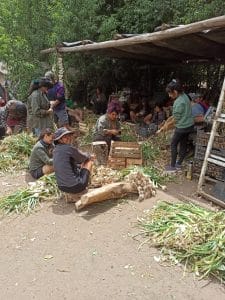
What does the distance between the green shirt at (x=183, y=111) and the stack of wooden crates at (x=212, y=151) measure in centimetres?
29

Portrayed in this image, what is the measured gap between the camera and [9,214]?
19.2ft

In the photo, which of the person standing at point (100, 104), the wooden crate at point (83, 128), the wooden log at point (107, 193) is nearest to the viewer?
the wooden log at point (107, 193)

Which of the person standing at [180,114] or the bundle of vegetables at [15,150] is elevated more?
the person standing at [180,114]

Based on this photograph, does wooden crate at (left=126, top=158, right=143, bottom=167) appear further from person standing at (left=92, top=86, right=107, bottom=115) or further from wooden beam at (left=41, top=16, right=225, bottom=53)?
person standing at (left=92, top=86, right=107, bottom=115)

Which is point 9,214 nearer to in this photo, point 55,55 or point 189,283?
point 189,283

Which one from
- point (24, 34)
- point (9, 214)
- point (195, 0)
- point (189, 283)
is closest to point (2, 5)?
point (24, 34)

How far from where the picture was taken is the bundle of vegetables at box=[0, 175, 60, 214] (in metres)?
5.93

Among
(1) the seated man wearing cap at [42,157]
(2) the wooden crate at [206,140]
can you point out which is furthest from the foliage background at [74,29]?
(1) the seated man wearing cap at [42,157]

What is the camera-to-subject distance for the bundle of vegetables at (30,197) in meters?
5.93

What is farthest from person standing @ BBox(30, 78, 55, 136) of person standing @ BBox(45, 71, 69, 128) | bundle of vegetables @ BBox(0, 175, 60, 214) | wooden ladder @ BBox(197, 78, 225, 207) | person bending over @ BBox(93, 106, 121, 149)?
wooden ladder @ BBox(197, 78, 225, 207)

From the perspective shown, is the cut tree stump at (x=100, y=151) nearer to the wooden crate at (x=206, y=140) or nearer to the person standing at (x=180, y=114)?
the person standing at (x=180, y=114)

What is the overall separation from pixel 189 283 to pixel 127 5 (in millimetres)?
10668

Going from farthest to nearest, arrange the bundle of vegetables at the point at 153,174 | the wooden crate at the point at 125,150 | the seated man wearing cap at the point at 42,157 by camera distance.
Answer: the wooden crate at the point at 125,150
the seated man wearing cap at the point at 42,157
the bundle of vegetables at the point at 153,174

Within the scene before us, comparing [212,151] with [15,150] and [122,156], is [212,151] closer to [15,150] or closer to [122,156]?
[122,156]
